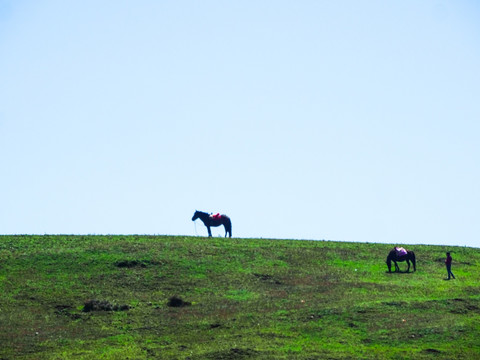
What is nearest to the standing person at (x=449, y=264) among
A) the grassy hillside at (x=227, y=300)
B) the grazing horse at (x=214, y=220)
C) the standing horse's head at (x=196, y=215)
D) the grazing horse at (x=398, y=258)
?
the grassy hillside at (x=227, y=300)

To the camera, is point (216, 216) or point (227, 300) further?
point (216, 216)

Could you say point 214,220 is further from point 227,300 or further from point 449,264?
point 449,264

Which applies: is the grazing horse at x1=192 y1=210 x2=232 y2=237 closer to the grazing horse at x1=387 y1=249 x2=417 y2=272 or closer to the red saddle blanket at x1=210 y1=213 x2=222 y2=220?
the red saddle blanket at x1=210 y1=213 x2=222 y2=220

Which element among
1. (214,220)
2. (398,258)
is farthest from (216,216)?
(398,258)

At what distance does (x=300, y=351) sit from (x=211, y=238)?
24.0m

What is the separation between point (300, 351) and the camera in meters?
36.2

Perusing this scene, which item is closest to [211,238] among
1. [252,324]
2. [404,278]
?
[404,278]

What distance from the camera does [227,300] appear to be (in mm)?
44594

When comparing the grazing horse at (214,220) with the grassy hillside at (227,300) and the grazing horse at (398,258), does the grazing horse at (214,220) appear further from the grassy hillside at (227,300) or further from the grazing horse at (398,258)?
the grazing horse at (398,258)

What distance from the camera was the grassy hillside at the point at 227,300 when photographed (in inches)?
1464

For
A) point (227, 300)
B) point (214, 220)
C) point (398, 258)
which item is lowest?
point (227, 300)

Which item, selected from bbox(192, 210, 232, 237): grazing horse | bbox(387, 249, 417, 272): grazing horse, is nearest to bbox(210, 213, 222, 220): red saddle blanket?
bbox(192, 210, 232, 237): grazing horse

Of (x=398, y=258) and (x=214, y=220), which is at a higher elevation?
(x=214, y=220)

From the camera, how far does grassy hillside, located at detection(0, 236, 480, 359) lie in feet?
122
